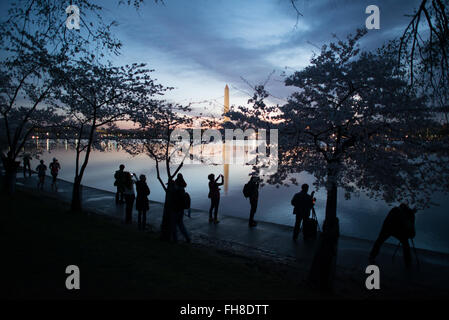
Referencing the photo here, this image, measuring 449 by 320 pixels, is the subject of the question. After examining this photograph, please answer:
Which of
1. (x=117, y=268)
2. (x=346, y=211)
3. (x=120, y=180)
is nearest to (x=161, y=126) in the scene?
(x=120, y=180)

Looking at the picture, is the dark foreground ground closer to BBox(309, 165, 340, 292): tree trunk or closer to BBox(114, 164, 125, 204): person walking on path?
BBox(309, 165, 340, 292): tree trunk

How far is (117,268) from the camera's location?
15.4 ft

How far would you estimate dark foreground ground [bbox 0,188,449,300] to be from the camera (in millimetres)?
3812

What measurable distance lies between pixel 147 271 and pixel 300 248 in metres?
4.65

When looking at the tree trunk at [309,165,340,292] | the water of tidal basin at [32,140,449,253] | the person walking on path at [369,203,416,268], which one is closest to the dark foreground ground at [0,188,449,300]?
the tree trunk at [309,165,340,292]

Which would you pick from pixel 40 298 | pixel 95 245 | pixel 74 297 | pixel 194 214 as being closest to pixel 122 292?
pixel 74 297

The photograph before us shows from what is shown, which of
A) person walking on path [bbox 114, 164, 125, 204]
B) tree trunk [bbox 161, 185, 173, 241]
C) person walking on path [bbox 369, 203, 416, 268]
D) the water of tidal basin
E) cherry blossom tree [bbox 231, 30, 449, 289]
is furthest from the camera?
person walking on path [bbox 114, 164, 125, 204]

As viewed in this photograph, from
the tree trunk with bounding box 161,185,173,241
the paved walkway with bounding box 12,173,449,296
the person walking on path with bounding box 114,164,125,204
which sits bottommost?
the paved walkway with bounding box 12,173,449,296

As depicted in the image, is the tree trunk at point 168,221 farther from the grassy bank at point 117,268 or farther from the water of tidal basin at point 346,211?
the water of tidal basin at point 346,211

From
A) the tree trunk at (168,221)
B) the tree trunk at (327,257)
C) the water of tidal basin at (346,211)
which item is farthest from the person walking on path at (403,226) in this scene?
the tree trunk at (168,221)

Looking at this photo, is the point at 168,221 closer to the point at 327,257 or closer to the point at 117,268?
the point at 117,268

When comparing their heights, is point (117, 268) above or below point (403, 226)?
below
